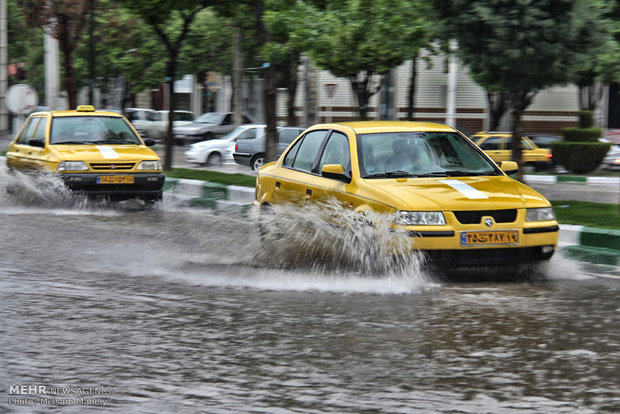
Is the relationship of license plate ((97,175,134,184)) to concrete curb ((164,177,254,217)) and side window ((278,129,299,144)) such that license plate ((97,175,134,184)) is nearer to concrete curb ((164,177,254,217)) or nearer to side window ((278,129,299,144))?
concrete curb ((164,177,254,217))

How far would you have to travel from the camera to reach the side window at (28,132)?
15.3m

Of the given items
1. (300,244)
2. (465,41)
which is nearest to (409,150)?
(300,244)

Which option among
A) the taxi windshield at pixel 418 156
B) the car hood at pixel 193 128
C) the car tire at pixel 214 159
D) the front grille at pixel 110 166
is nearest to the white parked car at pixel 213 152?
the car tire at pixel 214 159

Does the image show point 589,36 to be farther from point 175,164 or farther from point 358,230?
point 175,164

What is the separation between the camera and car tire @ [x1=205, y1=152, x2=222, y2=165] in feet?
93.1

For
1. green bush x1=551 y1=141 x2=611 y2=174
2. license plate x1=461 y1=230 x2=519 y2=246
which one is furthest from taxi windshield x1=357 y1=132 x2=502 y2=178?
green bush x1=551 y1=141 x2=611 y2=174

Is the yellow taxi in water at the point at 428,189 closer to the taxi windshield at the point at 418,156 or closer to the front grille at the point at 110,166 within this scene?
the taxi windshield at the point at 418,156

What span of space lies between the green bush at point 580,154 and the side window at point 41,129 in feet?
50.3

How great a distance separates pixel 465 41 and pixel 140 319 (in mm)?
8389

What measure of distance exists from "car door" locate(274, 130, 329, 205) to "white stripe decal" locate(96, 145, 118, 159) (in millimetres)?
4751

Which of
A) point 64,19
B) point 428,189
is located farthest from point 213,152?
point 428,189

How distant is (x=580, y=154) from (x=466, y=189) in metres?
18.7

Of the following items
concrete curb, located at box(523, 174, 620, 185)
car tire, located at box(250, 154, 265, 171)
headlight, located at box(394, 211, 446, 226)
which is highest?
headlight, located at box(394, 211, 446, 226)

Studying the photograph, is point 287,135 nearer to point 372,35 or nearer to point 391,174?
point 372,35
